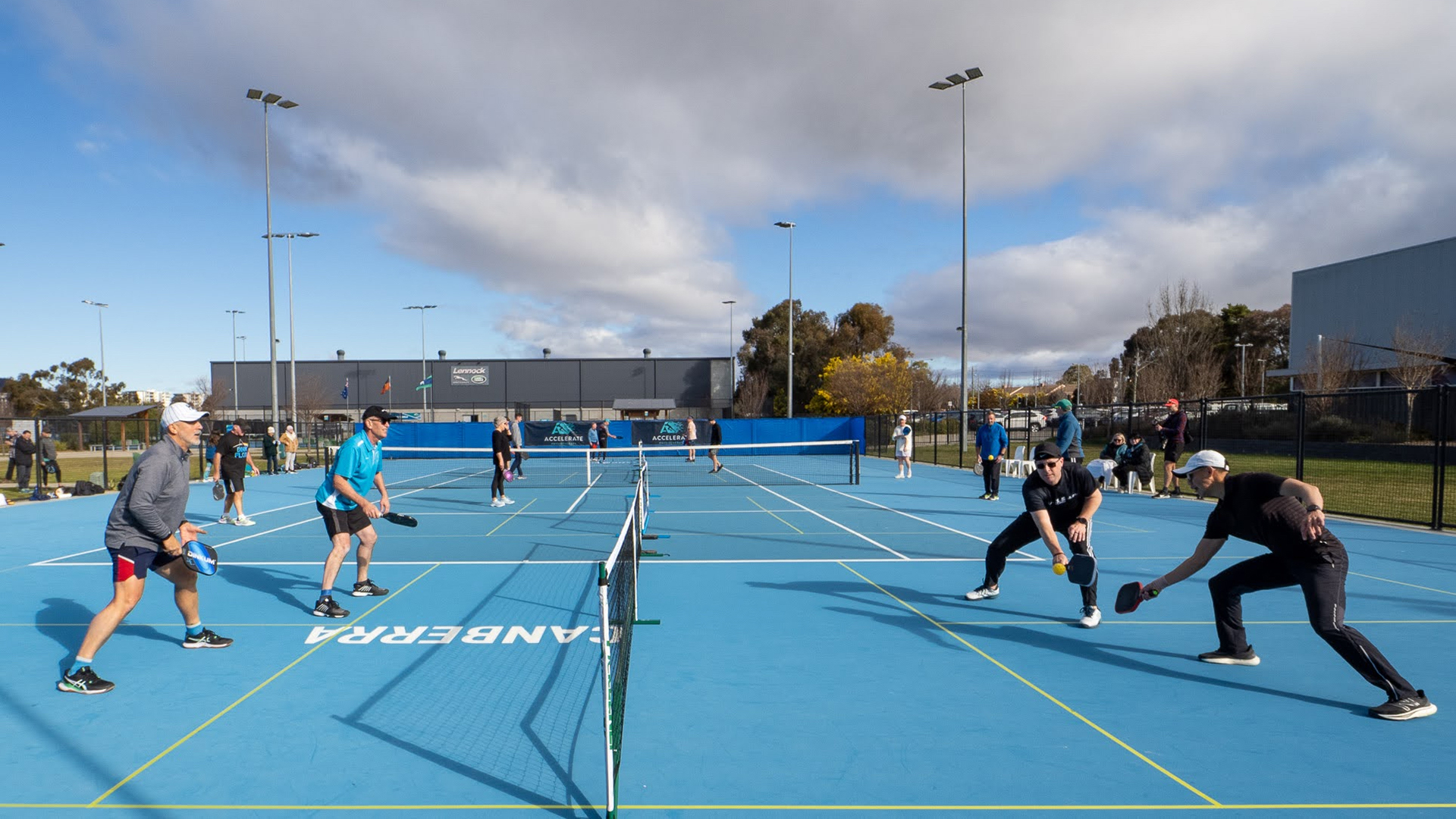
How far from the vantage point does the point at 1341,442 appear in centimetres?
2683

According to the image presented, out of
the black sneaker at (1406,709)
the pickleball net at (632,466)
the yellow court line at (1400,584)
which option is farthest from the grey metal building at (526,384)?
the black sneaker at (1406,709)

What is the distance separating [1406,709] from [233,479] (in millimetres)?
15324

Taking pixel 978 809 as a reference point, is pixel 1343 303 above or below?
above

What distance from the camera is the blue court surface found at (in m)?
Result: 3.88

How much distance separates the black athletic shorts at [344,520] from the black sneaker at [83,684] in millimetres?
2146

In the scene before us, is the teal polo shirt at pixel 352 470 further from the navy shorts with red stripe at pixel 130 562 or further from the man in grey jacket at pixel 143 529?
the navy shorts with red stripe at pixel 130 562

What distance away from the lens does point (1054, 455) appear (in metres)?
6.77

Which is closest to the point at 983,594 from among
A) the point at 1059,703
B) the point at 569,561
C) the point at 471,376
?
the point at 1059,703

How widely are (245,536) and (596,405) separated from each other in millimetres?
63749

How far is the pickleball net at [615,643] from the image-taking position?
11.4 ft

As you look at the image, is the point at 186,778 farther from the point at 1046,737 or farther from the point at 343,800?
the point at 1046,737

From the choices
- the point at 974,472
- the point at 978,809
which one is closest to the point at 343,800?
the point at 978,809

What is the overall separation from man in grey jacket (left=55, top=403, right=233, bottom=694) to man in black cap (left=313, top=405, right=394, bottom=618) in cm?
149

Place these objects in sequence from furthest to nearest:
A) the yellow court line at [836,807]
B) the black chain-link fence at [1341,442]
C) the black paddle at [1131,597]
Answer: the black chain-link fence at [1341,442] < the black paddle at [1131,597] < the yellow court line at [836,807]
